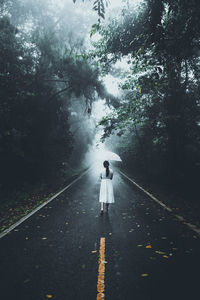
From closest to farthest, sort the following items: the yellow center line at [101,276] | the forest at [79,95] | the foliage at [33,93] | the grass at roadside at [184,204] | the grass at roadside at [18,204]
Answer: the yellow center line at [101,276] → the grass at roadside at [184,204] → the grass at roadside at [18,204] → the forest at [79,95] → the foliage at [33,93]

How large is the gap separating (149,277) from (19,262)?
2.72m

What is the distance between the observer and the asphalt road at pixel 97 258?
346 centimetres

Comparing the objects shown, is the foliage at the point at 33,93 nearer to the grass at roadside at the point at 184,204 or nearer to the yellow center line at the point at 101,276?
the yellow center line at the point at 101,276

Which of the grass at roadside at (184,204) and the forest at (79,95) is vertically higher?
the forest at (79,95)

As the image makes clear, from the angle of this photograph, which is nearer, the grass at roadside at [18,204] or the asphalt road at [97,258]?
the asphalt road at [97,258]

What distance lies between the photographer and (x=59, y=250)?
4.91 meters

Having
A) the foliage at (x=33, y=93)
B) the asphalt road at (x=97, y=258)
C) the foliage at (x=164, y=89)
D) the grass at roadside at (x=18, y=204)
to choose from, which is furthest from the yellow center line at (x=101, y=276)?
the foliage at (x=33, y=93)

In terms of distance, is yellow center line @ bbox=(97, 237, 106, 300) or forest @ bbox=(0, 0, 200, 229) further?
forest @ bbox=(0, 0, 200, 229)

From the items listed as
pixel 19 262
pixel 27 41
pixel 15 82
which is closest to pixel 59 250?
pixel 19 262

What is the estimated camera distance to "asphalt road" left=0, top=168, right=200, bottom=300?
136 inches

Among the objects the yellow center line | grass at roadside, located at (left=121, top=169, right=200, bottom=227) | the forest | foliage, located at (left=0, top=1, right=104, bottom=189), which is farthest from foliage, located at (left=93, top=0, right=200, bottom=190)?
the yellow center line

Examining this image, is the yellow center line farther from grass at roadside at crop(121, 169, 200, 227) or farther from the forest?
the forest

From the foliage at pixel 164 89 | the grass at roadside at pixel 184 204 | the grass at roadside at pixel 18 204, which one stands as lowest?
the grass at roadside at pixel 18 204

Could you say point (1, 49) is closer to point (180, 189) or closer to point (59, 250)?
point (59, 250)
